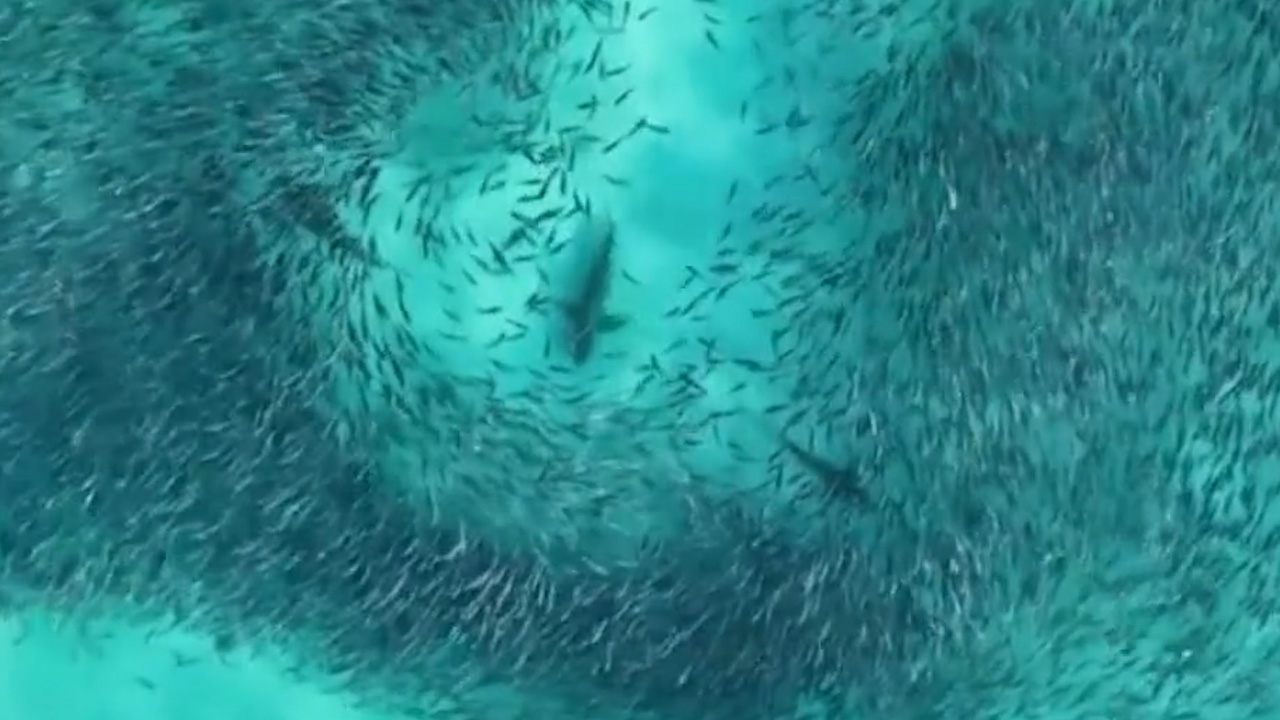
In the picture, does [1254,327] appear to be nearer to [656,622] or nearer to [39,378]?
[656,622]

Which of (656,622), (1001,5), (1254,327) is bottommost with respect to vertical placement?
(656,622)

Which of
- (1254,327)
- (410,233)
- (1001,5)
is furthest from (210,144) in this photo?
(1254,327)

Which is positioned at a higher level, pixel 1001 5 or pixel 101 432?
pixel 1001 5
